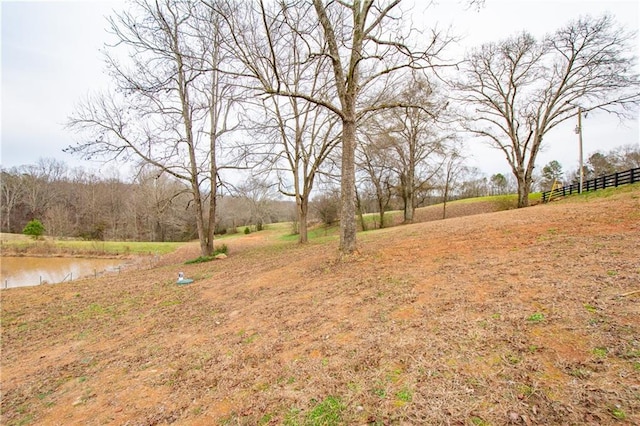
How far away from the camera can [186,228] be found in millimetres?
35906

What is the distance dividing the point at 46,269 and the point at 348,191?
22.0 m

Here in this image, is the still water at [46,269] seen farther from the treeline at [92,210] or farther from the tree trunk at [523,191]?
the tree trunk at [523,191]

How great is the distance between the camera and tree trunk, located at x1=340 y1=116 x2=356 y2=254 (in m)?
6.86

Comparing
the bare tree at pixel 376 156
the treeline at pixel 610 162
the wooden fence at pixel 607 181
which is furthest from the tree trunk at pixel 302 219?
the treeline at pixel 610 162

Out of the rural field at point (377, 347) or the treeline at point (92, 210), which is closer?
the rural field at point (377, 347)

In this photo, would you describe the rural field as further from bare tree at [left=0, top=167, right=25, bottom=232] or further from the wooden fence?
bare tree at [left=0, top=167, right=25, bottom=232]

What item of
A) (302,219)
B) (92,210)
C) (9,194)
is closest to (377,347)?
(302,219)

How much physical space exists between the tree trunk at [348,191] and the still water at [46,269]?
46.2 feet

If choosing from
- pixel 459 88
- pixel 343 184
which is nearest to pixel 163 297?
pixel 343 184

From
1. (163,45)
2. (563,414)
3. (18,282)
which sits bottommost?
(18,282)

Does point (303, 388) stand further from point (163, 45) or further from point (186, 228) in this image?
point (186, 228)

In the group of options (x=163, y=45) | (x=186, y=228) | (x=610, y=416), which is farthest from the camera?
(x=186, y=228)

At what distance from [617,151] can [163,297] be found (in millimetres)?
57138

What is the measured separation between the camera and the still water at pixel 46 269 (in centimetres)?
1422
